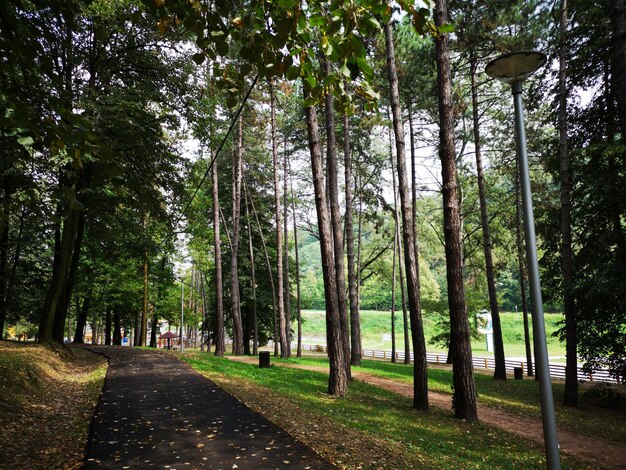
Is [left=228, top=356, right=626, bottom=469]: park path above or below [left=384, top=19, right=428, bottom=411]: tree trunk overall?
below

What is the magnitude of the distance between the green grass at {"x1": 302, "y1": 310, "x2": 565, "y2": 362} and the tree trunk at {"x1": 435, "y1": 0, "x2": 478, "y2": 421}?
114 feet

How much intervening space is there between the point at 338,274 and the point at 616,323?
29.8ft

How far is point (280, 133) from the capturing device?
26828mm

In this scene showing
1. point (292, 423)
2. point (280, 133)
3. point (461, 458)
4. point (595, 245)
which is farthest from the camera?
point (280, 133)

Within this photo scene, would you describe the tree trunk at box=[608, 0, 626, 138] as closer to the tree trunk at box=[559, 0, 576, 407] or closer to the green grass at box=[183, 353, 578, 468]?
the green grass at box=[183, 353, 578, 468]

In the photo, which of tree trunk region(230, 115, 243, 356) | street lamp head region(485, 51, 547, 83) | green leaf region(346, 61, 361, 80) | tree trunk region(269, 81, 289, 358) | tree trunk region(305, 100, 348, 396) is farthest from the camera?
tree trunk region(230, 115, 243, 356)

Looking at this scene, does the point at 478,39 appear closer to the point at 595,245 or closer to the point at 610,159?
the point at 610,159

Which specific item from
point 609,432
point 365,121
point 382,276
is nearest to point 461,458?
point 609,432

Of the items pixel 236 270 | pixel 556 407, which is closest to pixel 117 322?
pixel 236 270

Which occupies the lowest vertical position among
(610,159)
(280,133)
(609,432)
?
(609,432)

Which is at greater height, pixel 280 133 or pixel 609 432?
pixel 280 133

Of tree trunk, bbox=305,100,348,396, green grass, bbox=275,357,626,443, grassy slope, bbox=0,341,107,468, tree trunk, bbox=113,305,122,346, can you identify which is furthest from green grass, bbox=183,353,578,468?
tree trunk, bbox=113,305,122,346

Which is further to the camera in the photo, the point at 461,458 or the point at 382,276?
the point at 382,276

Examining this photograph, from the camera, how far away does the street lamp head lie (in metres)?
4.12
